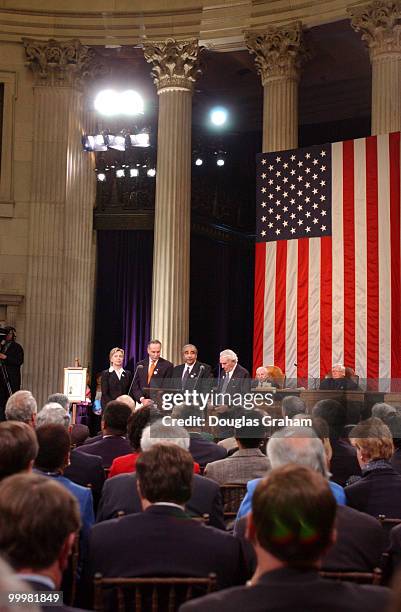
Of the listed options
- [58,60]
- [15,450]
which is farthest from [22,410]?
[58,60]

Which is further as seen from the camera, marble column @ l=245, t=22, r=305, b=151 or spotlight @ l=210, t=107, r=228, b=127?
spotlight @ l=210, t=107, r=228, b=127

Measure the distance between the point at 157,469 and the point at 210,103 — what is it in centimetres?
1834

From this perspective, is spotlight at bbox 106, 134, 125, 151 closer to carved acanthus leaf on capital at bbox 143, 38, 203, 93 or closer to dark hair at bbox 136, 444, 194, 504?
carved acanthus leaf on capital at bbox 143, 38, 203, 93

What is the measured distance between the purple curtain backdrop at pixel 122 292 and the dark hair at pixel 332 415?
1210 centimetres

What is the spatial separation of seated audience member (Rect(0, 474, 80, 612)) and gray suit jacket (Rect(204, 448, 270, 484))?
328 cm

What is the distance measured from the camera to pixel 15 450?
373 cm

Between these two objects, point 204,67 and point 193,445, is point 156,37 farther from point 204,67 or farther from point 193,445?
point 193,445

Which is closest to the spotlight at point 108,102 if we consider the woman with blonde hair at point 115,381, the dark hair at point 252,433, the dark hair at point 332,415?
the woman with blonde hair at point 115,381

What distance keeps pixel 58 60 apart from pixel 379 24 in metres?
6.29

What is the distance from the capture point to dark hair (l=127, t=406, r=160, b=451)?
19.2 ft

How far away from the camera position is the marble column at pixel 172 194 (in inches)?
648

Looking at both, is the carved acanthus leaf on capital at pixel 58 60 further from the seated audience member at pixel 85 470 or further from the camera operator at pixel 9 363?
the seated audience member at pixel 85 470

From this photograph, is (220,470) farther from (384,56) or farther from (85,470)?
(384,56)

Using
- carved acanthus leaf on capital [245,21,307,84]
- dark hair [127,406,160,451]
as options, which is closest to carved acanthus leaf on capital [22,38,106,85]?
carved acanthus leaf on capital [245,21,307,84]
